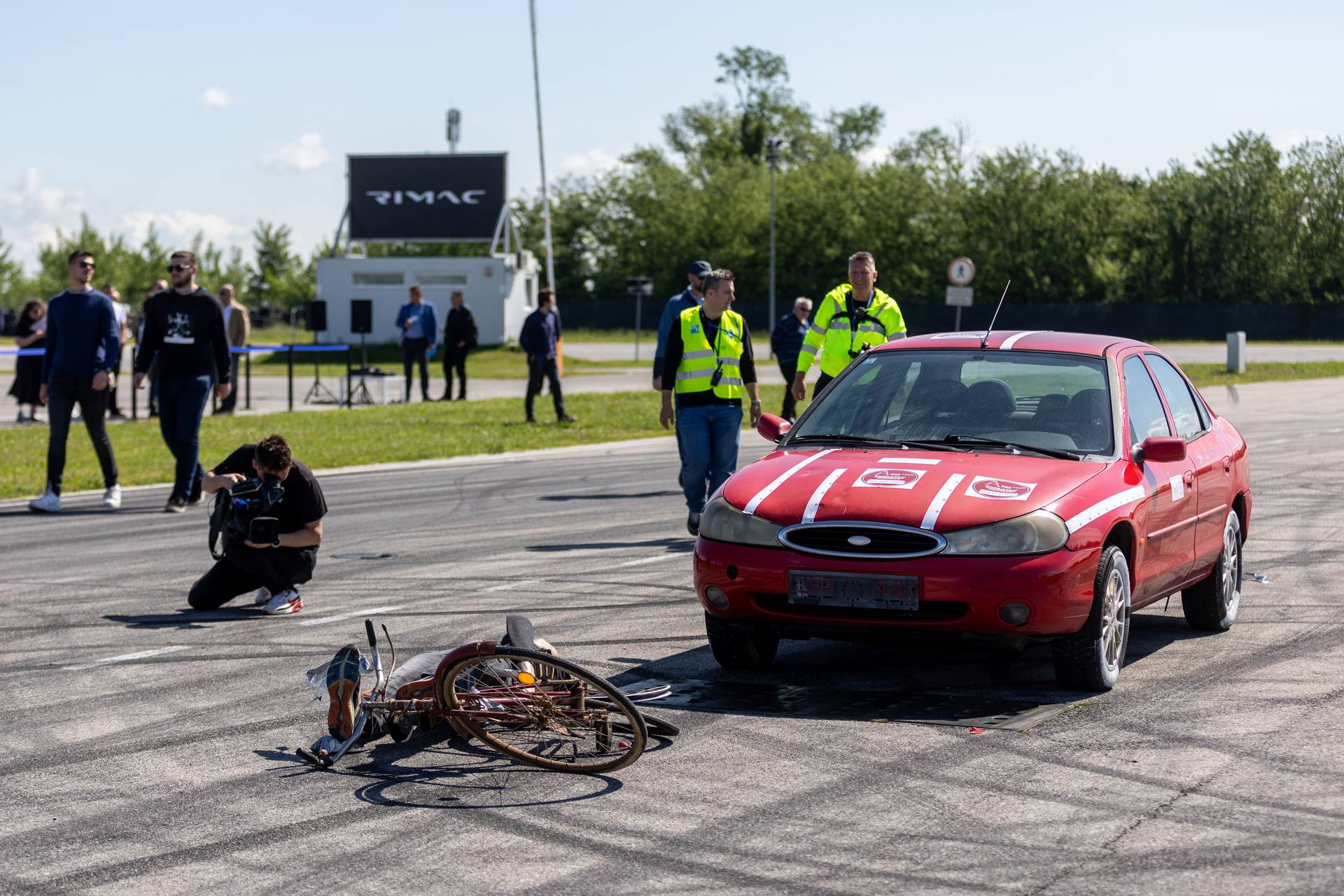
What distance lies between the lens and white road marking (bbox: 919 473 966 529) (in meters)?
6.36

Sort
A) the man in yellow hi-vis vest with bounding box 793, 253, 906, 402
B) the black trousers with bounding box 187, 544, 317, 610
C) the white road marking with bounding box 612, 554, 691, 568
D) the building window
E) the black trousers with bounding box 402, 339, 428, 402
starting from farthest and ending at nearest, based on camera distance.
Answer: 1. the building window
2. the black trousers with bounding box 402, 339, 428, 402
3. the man in yellow hi-vis vest with bounding box 793, 253, 906, 402
4. the white road marking with bounding box 612, 554, 691, 568
5. the black trousers with bounding box 187, 544, 317, 610

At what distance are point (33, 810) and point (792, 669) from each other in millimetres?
3253

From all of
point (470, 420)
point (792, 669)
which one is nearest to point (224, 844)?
point (792, 669)

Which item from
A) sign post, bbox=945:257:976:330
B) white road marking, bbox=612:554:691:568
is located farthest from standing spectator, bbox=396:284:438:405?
white road marking, bbox=612:554:691:568

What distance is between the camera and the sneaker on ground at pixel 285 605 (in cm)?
887

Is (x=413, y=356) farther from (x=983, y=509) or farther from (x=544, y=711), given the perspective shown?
(x=544, y=711)

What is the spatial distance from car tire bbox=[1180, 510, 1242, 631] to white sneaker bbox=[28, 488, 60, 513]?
31.7 feet

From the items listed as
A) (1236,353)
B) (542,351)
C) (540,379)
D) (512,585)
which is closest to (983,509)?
(512,585)

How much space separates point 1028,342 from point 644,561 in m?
3.48

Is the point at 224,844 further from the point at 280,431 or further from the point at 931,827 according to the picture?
the point at 280,431

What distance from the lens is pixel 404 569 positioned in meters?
10.5

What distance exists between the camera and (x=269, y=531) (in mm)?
8727

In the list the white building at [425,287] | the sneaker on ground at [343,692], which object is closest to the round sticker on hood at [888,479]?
the sneaker on ground at [343,692]

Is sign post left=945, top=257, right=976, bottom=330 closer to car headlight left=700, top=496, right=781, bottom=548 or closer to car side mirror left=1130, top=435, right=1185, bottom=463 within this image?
car side mirror left=1130, top=435, right=1185, bottom=463
